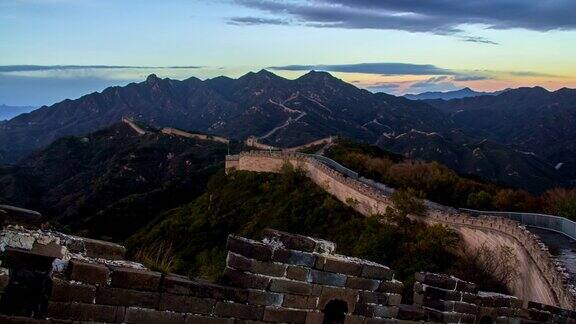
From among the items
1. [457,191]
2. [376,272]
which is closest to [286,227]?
[457,191]

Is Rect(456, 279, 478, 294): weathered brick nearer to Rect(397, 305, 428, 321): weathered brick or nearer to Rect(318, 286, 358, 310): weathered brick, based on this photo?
Rect(397, 305, 428, 321): weathered brick

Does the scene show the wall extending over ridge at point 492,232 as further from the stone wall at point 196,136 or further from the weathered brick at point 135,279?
the stone wall at point 196,136

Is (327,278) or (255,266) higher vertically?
(255,266)

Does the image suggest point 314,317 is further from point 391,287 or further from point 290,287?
point 391,287

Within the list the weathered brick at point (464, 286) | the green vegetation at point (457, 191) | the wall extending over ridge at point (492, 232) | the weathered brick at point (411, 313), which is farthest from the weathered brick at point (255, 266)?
the green vegetation at point (457, 191)

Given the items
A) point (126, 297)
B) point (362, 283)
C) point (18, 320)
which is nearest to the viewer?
point (18, 320)

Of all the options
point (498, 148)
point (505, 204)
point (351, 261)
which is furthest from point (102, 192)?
point (498, 148)

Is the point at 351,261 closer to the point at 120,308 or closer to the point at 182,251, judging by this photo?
the point at 120,308
